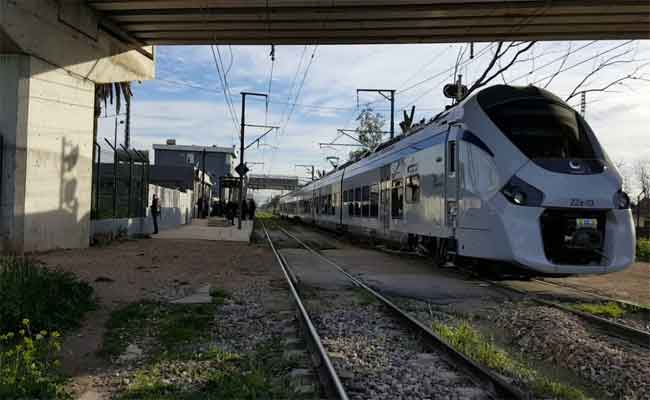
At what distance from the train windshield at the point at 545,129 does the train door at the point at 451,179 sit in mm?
924

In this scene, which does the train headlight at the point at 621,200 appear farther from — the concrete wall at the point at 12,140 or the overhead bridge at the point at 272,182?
the overhead bridge at the point at 272,182

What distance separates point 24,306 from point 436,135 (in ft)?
25.7

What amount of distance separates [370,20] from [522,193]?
810cm

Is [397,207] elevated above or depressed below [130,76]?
below

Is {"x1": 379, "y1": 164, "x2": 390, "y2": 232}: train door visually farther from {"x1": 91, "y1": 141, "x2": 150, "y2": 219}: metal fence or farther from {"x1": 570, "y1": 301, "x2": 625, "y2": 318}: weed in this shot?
{"x1": 91, "y1": 141, "x2": 150, "y2": 219}: metal fence

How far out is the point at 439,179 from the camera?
419 inches

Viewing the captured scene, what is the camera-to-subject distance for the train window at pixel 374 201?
16625 mm

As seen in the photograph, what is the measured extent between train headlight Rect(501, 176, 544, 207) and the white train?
0.05 ft

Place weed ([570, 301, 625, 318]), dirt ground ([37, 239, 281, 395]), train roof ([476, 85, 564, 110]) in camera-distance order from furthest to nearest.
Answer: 1. train roof ([476, 85, 564, 110])
2. weed ([570, 301, 625, 318])
3. dirt ground ([37, 239, 281, 395])

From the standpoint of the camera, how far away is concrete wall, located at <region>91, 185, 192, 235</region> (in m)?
17.9

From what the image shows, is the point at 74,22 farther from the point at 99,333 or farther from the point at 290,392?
the point at 290,392

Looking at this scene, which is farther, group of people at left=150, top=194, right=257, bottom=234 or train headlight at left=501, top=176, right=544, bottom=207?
group of people at left=150, top=194, right=257, bottom=234

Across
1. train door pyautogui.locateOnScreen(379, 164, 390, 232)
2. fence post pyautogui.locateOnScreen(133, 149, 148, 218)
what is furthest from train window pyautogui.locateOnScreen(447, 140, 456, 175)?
fence post pyautogui.locateOnScreen(133, 149, 148, 218)

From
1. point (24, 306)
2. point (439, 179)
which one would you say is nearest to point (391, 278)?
point (439, 179)
